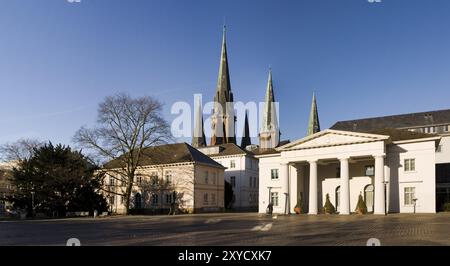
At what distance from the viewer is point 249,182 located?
7912 centimetres

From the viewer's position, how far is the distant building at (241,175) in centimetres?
7756

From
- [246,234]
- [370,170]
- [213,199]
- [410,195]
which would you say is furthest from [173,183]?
[246,234]

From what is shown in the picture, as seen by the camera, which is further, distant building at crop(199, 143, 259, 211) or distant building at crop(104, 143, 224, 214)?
distant building at crop(199, 143, 259, 211)

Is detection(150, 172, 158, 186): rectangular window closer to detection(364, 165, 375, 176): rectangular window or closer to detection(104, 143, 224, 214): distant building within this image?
detection(104, 143, 224, 214): distant building

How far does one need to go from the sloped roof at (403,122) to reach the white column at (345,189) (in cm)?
3241

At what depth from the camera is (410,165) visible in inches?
1732

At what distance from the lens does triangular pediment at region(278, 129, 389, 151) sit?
43875mm

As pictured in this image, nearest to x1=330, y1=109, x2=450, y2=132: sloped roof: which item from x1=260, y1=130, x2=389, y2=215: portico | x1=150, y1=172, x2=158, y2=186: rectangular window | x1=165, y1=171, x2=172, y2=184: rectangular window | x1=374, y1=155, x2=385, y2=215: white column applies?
x1=260, y1=130, x2=389, y2=215: portico

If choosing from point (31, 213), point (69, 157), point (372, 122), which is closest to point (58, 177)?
point (69, 157)

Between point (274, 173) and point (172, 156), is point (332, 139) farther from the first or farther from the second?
point (172, 156)

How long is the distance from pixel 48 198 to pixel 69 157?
591cm

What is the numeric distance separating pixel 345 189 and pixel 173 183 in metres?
25.5

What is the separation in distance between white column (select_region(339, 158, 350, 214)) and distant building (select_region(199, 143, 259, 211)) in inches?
1294
